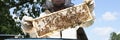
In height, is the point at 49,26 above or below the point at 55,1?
below

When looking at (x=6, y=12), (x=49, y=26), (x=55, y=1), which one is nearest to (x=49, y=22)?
(x=49, y=26)

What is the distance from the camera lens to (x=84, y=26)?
645 centimetres

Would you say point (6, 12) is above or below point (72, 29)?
above

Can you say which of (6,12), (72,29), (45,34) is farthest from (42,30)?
(6,12)

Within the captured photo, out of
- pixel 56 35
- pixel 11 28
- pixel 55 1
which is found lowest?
pixel 56 35

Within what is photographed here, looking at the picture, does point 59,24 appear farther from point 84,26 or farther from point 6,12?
point 6,12

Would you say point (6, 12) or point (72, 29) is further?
point (6, 12)

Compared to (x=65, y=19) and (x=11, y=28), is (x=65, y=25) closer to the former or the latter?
(x=65, y=19)

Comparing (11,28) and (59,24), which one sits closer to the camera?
(59,24)

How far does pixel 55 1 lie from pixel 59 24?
0.50 metres

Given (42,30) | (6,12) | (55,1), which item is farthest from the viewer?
(6,12)

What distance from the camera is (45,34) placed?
247 inches

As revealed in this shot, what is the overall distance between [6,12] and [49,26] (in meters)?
11.2

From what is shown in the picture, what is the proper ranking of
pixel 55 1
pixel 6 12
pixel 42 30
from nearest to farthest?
pixel 42 30
pixel 55 1
pixel 6 12
